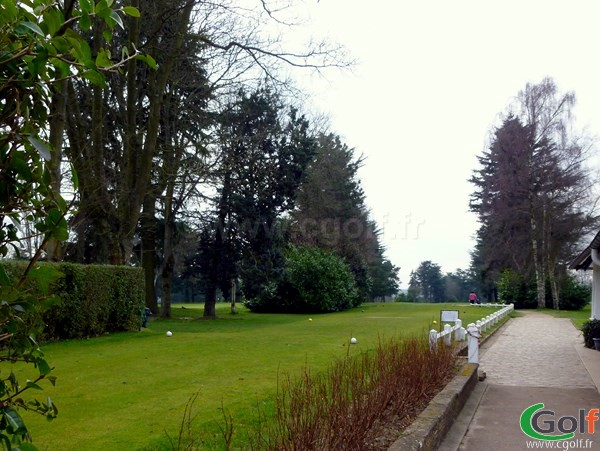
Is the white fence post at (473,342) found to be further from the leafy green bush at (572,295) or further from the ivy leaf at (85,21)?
the leafy green bush at (572,295)

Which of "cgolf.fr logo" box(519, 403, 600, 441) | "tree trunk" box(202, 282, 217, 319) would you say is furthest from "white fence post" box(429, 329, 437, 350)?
"tree trunk" box(202, 282, 217, 319)

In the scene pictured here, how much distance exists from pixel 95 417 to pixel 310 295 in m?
31.6

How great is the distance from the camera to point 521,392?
1056cm

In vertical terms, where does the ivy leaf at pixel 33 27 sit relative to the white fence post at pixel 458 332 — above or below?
above

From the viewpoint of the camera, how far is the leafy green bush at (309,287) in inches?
1543

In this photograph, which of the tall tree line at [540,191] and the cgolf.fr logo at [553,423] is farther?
the tall tree line at [540,191]

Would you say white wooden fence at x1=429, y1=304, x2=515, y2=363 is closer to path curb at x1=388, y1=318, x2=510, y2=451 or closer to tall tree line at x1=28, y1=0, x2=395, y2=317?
path curb at x1=388, y1=318, x2=510, y2=451

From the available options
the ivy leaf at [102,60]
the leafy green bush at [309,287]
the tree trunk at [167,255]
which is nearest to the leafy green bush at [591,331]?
the tree trunk at [167,255]

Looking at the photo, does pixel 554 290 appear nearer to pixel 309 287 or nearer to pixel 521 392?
pixel 309 287

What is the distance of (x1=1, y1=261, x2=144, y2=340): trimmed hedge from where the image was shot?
16.9 m

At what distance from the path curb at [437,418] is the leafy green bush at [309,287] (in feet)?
94.8

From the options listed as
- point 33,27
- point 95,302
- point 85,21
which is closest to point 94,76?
point 85,21

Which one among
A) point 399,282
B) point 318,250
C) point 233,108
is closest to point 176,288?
point 399,282

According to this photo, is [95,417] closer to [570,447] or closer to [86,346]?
[570,447]
